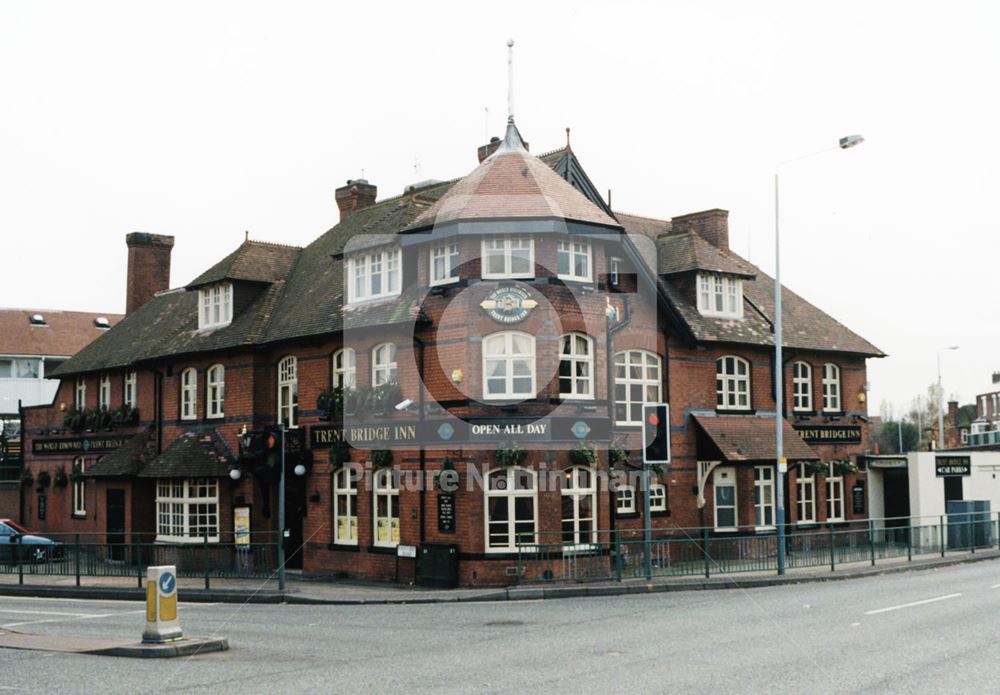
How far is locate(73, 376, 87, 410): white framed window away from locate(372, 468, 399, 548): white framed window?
17373mm

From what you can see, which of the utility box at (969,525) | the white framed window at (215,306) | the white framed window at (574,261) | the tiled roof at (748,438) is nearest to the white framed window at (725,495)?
the tiled roof at (748,438)

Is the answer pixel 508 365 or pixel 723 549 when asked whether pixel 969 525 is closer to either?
pixel 723 549

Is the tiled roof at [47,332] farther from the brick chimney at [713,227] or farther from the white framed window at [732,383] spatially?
the white framed window at [732,383]

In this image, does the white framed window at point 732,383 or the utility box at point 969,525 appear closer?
the utility box at point 969,525

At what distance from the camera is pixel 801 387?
3475 centimetres

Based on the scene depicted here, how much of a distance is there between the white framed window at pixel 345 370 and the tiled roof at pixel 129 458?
8432mm

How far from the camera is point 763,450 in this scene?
3117 centimetres

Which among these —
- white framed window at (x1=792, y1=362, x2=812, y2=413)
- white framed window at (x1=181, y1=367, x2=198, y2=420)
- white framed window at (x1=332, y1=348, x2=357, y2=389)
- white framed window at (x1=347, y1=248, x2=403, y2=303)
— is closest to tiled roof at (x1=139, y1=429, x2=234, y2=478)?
white framed window at (x1=181, y1=367, x2=198, y2=420)

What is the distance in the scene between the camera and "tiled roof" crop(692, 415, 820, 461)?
1206 inches

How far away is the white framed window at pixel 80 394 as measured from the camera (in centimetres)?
3994

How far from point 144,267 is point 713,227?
22.1 meters

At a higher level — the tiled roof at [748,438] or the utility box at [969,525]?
the tiled roof at [748,438]

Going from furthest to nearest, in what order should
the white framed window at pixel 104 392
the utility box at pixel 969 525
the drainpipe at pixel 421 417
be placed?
the white framed window at pixel 104 392, the utility box at pixel 969 525, the drainpipe at pixel 421 417

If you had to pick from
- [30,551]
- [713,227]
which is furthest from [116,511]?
[713,227]
